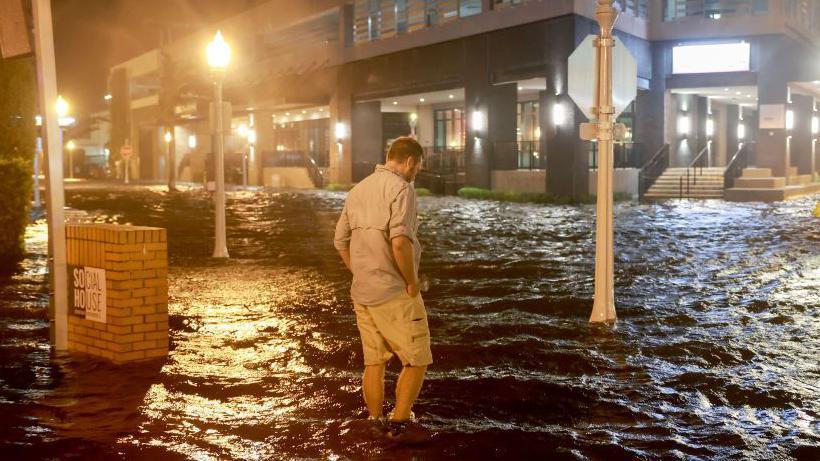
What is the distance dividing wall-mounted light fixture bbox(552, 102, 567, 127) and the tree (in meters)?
23.1

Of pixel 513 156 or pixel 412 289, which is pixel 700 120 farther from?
pixel 412 289

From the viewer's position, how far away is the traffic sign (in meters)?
9.31

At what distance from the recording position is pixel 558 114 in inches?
1366

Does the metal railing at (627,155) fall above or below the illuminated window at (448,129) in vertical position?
below

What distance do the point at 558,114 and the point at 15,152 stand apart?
23866 millimetres

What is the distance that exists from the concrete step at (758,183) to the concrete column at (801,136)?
9.42 metres

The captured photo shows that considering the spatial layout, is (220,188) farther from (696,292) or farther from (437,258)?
(696,292)

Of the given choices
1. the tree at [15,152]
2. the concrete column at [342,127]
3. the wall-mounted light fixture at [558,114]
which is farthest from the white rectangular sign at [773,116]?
the tree at [15,152]

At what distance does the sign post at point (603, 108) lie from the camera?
366 inches

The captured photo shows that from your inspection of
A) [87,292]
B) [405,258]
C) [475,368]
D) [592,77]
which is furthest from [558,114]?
[405,258]

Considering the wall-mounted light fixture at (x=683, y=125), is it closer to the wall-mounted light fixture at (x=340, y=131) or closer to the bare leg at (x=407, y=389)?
the wall-mounted light fixture at (x=340, y=131)

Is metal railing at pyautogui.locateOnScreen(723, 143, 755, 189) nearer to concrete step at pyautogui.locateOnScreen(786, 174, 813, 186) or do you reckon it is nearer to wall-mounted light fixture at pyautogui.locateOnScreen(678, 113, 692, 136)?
concrete step at pyautogui.locateOnScreen(786, 174, 813, 186)

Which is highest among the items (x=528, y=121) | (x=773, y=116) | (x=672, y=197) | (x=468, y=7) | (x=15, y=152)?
(x=468, y=7)

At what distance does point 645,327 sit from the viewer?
928cm
